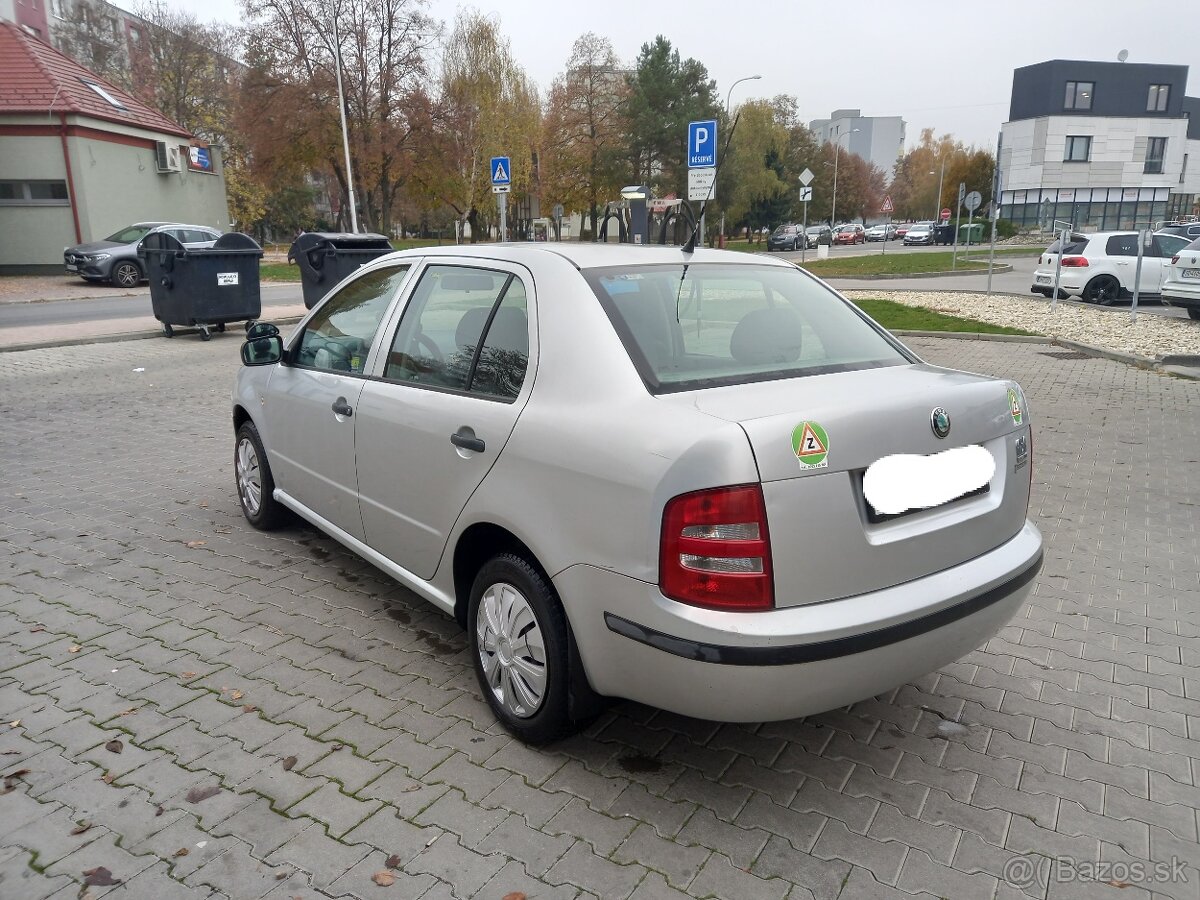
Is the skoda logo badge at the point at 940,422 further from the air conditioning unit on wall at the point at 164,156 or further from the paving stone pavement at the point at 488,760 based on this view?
the air conditioning unit on wall at the point at 164,156

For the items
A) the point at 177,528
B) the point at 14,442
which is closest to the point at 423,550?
the point at 177,528

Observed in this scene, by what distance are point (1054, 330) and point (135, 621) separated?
1489 cm

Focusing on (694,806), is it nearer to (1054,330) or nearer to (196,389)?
(196,389)

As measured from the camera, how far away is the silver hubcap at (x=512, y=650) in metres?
2.94

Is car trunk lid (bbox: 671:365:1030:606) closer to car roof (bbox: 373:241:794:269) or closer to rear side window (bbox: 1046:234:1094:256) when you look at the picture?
car roof (bbox: 373:241:794:269)

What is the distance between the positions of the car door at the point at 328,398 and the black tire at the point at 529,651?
1.10 meters

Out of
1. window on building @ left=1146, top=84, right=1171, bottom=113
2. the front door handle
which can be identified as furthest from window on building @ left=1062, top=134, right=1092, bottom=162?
the front door handle

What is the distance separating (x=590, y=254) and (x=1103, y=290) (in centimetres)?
2010

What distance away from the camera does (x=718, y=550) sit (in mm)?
2391

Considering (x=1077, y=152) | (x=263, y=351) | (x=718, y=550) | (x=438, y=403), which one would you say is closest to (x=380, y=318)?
(x=438, y=403)

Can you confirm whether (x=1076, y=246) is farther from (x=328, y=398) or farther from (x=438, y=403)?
(x=438, y=403)

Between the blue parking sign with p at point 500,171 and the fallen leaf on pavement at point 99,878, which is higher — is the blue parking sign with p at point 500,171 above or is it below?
above

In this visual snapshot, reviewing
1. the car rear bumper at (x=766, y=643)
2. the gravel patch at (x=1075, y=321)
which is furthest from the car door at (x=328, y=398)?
the gravel patch at (x=1075, y=321)

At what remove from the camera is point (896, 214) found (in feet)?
374
